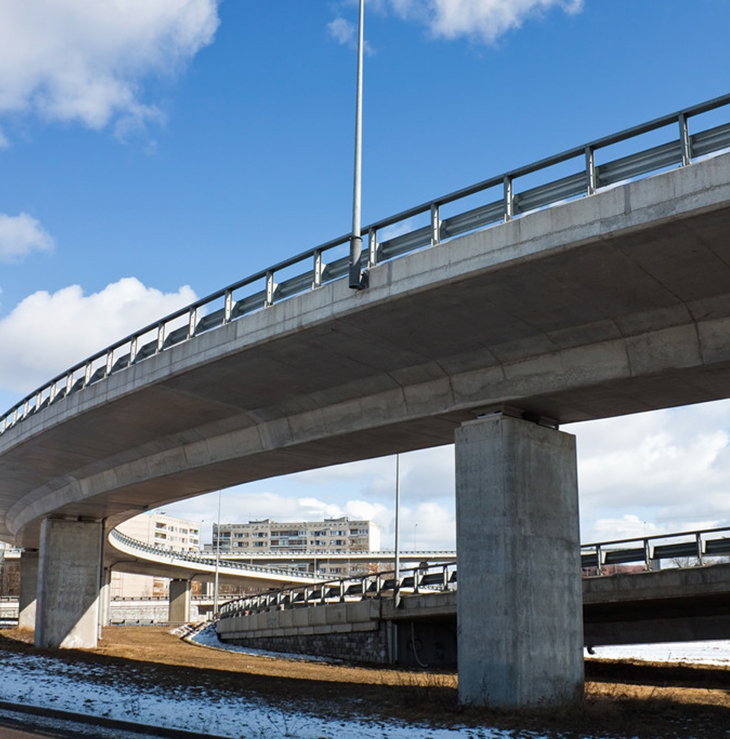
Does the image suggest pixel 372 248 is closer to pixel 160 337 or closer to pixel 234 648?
pixel 160 337

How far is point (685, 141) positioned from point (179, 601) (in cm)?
8859

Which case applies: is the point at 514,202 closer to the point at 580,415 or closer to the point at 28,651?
the point at 580,415

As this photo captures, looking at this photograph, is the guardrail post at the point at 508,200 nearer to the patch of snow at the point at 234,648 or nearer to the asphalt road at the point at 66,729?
the asphalt road at the point at 66,729

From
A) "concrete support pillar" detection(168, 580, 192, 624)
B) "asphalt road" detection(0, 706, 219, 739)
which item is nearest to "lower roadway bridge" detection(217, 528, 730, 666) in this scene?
"asphalt road" detection(0, 706, 219, 739)

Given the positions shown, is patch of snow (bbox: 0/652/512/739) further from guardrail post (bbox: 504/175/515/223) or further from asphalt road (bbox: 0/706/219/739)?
guardrail post (bbox: 504/175/515/223)

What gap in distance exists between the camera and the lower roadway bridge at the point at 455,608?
83.0 feet

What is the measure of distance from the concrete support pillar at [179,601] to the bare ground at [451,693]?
6511 cm

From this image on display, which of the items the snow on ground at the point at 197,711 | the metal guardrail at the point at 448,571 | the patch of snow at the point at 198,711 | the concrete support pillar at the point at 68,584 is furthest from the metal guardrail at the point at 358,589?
the patch of snow at the point at 198,711

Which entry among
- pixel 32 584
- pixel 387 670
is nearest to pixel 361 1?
pixel 387 670

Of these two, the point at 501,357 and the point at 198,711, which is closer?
the point at 198,711

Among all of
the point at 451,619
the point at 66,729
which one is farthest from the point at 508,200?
the point at 451,619

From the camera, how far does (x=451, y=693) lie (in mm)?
17297

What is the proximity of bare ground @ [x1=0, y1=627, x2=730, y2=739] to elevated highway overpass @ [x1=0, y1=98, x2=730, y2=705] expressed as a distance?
1147 millimetres

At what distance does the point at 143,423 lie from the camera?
2419cm
